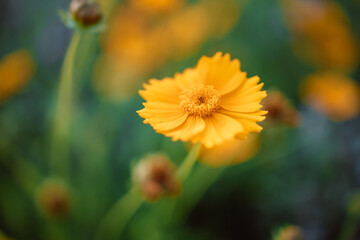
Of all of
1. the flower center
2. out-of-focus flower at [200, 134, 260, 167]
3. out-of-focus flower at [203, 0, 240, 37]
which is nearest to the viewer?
the flower center

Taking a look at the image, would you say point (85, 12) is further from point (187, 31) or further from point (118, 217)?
point (187, 31)

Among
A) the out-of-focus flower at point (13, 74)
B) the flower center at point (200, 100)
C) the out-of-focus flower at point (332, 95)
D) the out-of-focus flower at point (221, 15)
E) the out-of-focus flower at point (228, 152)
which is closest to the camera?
the flower center at point (200, 100)

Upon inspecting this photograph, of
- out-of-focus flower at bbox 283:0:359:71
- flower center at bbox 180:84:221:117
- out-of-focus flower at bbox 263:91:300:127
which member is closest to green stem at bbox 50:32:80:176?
flower center at bbox 180:84:221:117

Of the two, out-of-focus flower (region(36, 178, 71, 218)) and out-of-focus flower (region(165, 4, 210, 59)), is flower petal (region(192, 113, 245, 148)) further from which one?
out-of-focus flower (region(165, 4, 210, 59))

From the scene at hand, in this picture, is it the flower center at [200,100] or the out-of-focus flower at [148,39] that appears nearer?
the flower center at [200,100]

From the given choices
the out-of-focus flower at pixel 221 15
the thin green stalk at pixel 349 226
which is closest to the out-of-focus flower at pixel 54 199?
the thin green stalk at pixel 349 226

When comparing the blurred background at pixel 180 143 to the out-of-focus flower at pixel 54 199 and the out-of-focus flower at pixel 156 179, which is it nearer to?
the out-of-focus flower at pixel 54 199

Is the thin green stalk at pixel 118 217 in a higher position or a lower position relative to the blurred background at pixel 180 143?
lower
